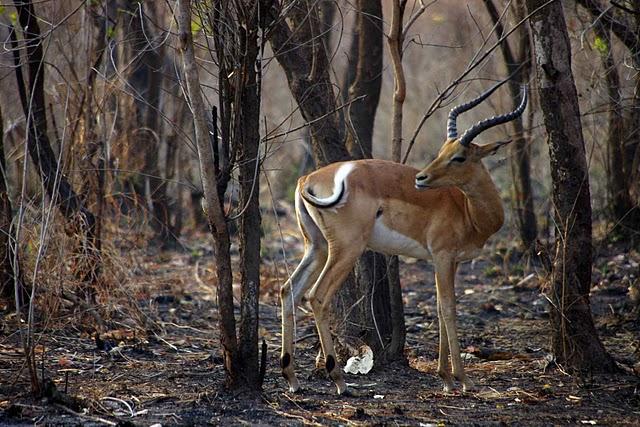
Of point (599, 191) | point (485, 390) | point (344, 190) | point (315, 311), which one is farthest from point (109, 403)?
point (599, 191)

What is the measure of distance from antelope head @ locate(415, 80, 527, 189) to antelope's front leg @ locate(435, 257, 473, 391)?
567 millimetres

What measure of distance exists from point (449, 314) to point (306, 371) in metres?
1.13

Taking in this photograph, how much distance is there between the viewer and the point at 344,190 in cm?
621

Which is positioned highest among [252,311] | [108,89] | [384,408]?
[108,89]

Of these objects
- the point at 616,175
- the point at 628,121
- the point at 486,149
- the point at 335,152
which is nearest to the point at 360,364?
the point at 335,152

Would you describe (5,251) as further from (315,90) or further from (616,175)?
(616,175)

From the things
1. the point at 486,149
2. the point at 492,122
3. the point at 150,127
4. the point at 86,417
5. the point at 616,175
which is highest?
the point at 150,127

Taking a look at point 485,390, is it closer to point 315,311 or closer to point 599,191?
point 315,311

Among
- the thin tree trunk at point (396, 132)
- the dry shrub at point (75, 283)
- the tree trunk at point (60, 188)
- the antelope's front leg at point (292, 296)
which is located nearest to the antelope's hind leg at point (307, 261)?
the antelope's front leg at point (292, 296)

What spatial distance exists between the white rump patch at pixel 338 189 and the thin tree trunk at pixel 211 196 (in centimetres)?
80

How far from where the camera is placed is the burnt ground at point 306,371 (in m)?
5.54

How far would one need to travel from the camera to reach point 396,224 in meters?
6.50

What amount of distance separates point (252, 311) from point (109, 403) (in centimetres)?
97

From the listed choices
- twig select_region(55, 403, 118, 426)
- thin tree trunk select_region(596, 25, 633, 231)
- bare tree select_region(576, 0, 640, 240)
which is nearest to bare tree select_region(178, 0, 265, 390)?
twig select_region(55, 403, 118, 426)
